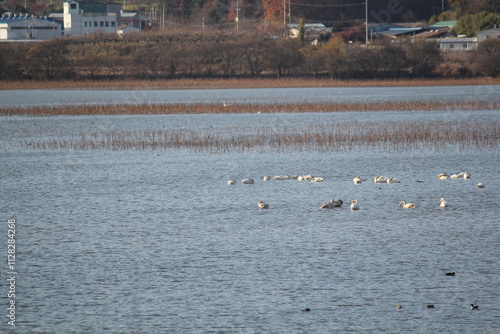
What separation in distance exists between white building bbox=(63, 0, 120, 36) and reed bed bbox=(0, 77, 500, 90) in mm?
47153

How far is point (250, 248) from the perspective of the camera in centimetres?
1334

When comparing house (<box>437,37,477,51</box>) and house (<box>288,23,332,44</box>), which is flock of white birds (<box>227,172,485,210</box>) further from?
house (<box>437,37,477,51</box>)

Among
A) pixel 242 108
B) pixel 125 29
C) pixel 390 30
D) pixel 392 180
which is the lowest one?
pixel 392 180

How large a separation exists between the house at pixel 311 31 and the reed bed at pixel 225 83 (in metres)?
20.1

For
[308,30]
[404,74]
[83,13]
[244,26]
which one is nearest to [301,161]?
[404,74]

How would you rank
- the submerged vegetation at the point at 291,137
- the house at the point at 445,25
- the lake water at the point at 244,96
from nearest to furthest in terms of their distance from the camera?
the submerged vegetation at the point at 291,137 < the lake water at the point at 244,96 < the house at the point at 445,25

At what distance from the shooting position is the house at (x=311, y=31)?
9169cm

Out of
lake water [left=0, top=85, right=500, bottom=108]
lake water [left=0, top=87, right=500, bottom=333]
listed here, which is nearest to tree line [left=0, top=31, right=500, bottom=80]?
lake water [left=0, top=85, right=500, bottom=108]

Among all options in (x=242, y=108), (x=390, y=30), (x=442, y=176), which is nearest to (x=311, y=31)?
(x=390, y=30)

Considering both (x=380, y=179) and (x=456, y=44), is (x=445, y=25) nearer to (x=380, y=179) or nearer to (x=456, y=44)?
(x=456, y=44)

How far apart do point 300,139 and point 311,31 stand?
Answer: 68.8 metres

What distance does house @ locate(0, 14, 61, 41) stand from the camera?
110m

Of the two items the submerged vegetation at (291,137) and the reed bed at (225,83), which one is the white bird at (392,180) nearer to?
the submerged vegetation at (291,137)

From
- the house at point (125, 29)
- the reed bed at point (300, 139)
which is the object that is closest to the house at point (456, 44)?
the house at point (125, 29)
